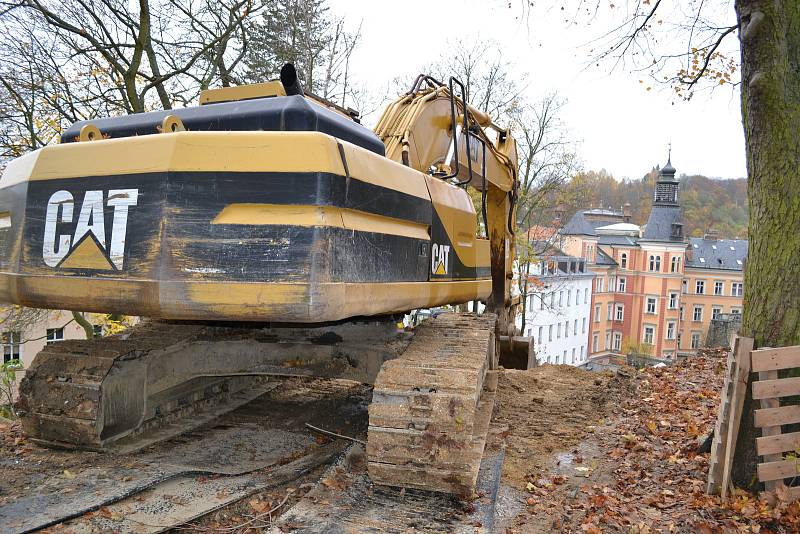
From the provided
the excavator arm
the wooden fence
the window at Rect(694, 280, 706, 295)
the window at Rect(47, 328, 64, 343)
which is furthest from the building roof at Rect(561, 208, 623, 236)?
the wooden fence

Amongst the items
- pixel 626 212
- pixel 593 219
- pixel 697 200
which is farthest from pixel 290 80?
pixel 697 200

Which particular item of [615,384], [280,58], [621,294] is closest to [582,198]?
[280,58]

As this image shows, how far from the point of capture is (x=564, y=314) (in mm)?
48938

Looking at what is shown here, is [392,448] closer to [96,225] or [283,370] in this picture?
[283,370]

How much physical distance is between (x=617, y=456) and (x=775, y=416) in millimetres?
1312

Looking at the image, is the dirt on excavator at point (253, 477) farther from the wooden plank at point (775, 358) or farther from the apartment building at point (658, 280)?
the apartment building at point (658, 280)

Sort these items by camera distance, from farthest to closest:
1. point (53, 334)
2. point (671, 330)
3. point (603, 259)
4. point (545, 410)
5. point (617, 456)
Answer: point (671, 330), point (603, 259), point (53, 334), point (545, 410), point (617, 456)

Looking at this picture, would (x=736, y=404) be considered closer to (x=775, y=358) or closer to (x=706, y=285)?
(x=775, y=358)

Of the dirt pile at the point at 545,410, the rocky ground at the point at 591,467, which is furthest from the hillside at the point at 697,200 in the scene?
the rocky ground at the point at 591,467

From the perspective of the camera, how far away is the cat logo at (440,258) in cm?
437

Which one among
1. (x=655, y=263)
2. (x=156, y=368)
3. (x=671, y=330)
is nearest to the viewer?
(x=156, y=368)

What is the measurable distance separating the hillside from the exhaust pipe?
59.0 metres

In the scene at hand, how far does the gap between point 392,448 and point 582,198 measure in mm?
24401

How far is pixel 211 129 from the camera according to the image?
3758 mm
